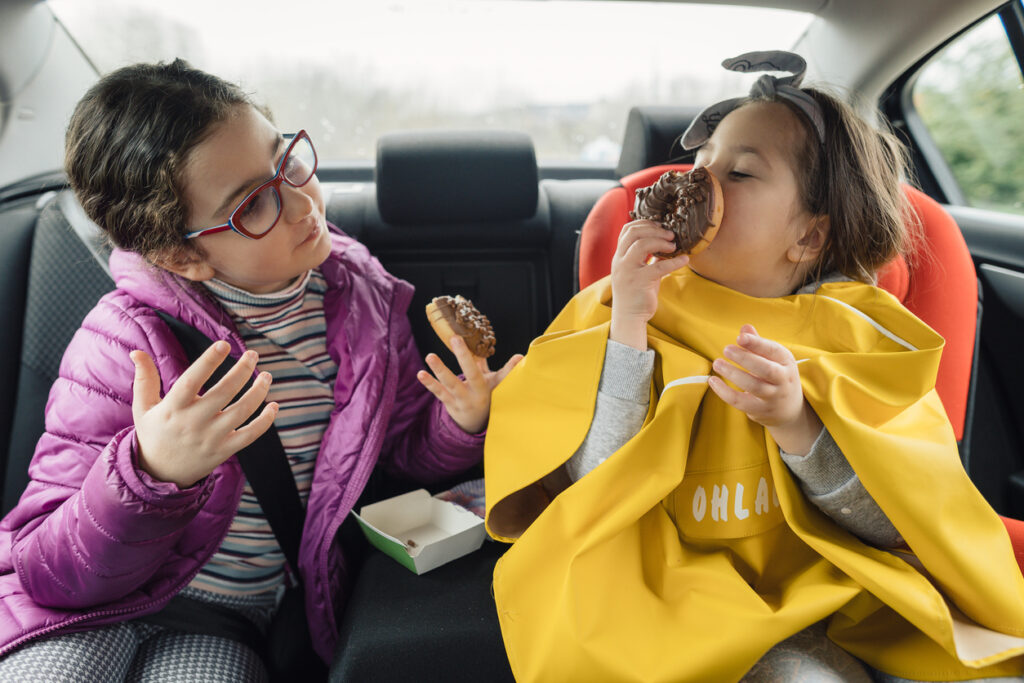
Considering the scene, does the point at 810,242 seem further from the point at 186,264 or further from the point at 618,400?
the point at 186,264

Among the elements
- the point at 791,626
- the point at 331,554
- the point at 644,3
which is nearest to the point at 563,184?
the point at 644,3

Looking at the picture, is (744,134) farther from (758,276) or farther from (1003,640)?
(1003,640)

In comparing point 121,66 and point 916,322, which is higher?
point 121,66

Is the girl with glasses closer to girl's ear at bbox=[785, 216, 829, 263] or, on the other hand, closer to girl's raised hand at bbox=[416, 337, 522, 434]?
girl's raised hand at bbox=[416, 337, 522, 434]

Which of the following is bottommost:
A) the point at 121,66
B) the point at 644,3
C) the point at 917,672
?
the point at 917,672

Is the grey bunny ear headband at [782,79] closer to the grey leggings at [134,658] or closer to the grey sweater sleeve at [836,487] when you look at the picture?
the grey sweater sleeve at [836,487]

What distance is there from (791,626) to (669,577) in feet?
0.73

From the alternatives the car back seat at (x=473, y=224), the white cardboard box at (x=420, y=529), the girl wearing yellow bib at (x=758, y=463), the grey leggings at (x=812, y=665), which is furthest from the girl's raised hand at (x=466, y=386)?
the grey leggings at (x=812, y=665)

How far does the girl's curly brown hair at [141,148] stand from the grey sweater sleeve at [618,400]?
36.0 inches

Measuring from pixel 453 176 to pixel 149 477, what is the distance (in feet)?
4.02

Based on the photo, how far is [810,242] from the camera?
148 cm

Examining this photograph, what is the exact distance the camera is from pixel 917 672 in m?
1.14

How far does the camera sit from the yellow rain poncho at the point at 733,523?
3.74 ft

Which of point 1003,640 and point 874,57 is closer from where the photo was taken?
point 1003,640
